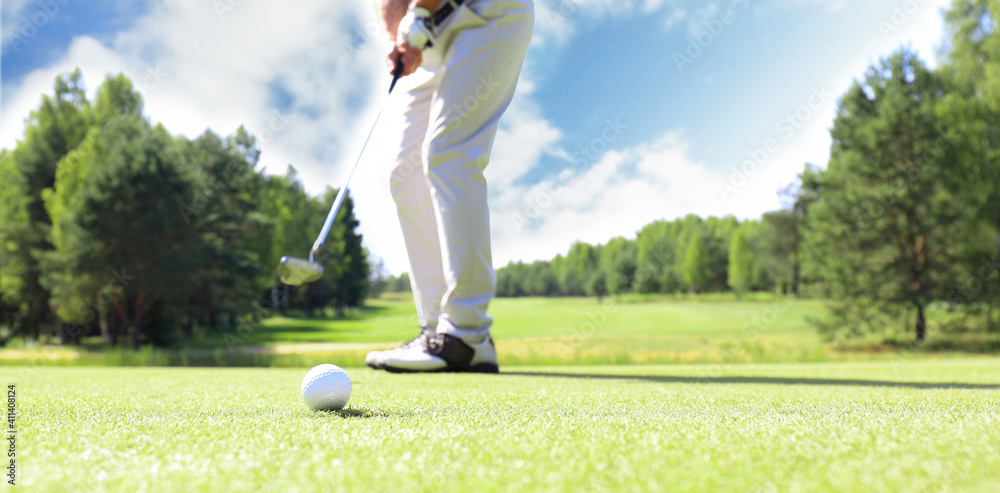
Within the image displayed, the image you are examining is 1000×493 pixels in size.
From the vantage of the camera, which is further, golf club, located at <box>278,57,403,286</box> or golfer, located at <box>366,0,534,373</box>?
golfer, located at <box>366,0,534,373</box>

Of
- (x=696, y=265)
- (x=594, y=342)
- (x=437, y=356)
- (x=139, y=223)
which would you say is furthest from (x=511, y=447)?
(x=696, y=265)

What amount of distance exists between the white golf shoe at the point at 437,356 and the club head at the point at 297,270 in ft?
2.12

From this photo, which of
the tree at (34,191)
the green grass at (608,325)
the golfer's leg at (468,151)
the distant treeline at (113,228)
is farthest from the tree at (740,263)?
the golfer's leg at (468,151)

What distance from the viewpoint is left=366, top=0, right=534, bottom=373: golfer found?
3.25m

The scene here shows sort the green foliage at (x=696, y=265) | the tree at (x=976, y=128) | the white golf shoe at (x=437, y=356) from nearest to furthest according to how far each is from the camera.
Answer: the white golf shoe at (x=437, y=356) < the tree at (x=976, y=128) < the green foliage at (x=696, y=265)


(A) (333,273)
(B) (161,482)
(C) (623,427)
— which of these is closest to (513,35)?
(C) (623,427)

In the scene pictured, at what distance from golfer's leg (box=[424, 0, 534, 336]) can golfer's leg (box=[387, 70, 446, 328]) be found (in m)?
0.32

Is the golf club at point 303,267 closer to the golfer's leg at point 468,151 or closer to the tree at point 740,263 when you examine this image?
the golfer's leg at point 468,151

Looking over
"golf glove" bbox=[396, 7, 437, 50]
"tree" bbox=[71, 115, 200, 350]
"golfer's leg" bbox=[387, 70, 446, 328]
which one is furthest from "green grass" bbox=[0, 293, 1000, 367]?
"golf glove" bbox=[396, 7, 437, 50]

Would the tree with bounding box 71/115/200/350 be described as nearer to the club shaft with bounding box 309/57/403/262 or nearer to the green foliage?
the club shaft with bounding box 309/57/403/262

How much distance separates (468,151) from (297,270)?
1130 mm

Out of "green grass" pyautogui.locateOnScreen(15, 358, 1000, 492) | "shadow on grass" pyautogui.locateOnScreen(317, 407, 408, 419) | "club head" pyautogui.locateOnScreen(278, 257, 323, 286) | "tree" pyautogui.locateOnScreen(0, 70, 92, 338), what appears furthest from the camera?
"tree" pyautogui.locateOnScreen(0, 70, 92, 338)

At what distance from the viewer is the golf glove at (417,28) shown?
3291 mm

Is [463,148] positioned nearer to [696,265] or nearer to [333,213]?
[333,213]
